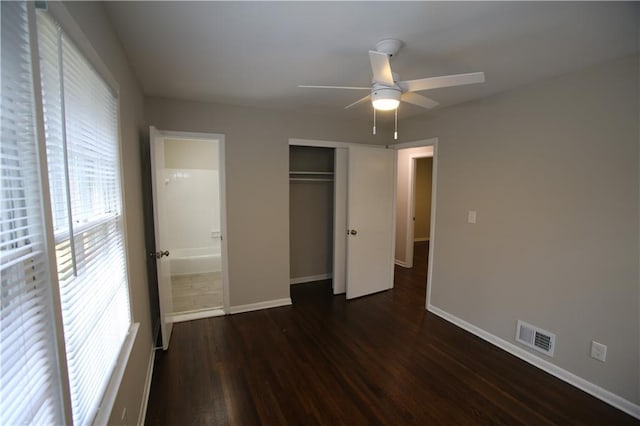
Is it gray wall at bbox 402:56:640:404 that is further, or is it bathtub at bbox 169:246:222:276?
bathtub at bbox 169:246:222:276

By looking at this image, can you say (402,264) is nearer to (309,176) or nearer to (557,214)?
(309,176)

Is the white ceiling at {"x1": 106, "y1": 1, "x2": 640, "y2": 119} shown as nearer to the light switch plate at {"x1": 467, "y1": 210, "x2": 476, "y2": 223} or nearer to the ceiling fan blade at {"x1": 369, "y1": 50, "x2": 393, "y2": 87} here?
the ceiling fan blade at {"x1": 369, "y1": 50, "x2": 393, "y2": 87}

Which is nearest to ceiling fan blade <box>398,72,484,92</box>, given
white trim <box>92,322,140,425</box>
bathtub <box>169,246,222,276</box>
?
white trim <box>92,322,140,425</box>

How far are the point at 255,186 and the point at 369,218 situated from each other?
1573 millimetres

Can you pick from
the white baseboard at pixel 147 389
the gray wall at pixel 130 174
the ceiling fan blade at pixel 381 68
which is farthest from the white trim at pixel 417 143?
the white baseboard at pixel 147 389

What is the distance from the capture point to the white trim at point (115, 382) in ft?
3.80

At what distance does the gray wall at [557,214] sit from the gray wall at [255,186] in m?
1.93

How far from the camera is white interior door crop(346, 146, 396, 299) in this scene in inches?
150

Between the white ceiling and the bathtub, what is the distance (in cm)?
308

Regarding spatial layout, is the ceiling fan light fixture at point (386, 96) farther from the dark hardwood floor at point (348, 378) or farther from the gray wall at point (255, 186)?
the dark hardwood floor at point (348, 378)

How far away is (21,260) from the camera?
71 centimetres

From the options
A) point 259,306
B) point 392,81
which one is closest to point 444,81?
point 392,81

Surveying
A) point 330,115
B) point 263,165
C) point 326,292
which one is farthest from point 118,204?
point 326,292

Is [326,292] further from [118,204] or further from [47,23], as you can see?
[47,23]
